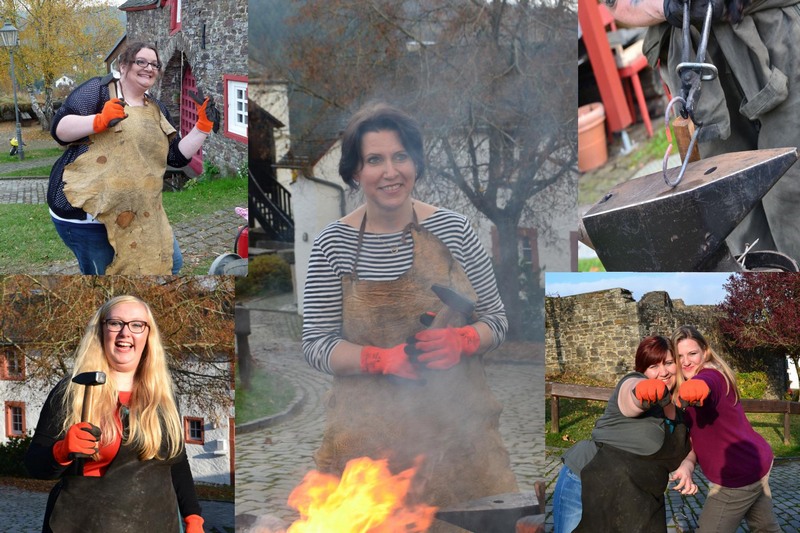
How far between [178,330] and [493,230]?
191 cm

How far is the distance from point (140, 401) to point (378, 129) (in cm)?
184

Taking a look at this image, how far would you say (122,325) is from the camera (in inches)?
197

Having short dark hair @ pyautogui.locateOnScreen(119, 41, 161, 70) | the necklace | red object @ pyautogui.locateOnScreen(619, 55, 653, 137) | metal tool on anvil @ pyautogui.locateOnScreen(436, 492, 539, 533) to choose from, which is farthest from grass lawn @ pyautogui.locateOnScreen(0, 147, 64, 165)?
red object @ pyautogui.locateOnScreen(619, 55, 653, 137)

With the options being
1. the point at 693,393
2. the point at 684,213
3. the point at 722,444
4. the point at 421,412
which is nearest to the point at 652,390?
the point at 693,393

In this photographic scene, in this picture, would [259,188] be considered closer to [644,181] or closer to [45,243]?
[45,243]

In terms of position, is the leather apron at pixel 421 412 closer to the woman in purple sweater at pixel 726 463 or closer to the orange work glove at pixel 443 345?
the orange work glove at pixel 443 345

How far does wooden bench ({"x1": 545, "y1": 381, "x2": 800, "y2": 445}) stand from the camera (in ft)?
19.1

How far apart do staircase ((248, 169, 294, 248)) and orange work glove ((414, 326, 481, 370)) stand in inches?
35.1

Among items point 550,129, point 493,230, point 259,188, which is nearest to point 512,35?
point 550,129

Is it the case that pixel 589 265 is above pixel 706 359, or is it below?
above

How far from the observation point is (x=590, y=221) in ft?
17.1

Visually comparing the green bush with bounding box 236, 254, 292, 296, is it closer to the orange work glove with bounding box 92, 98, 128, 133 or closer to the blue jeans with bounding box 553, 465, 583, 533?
the orange work glove with bounding box 92, 98, 128, 133

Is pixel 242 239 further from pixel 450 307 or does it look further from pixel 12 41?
pixel 12 41

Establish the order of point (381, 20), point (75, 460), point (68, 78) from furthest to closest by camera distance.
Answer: point (68, 78) < point (381, 20) < point (75, 460)
